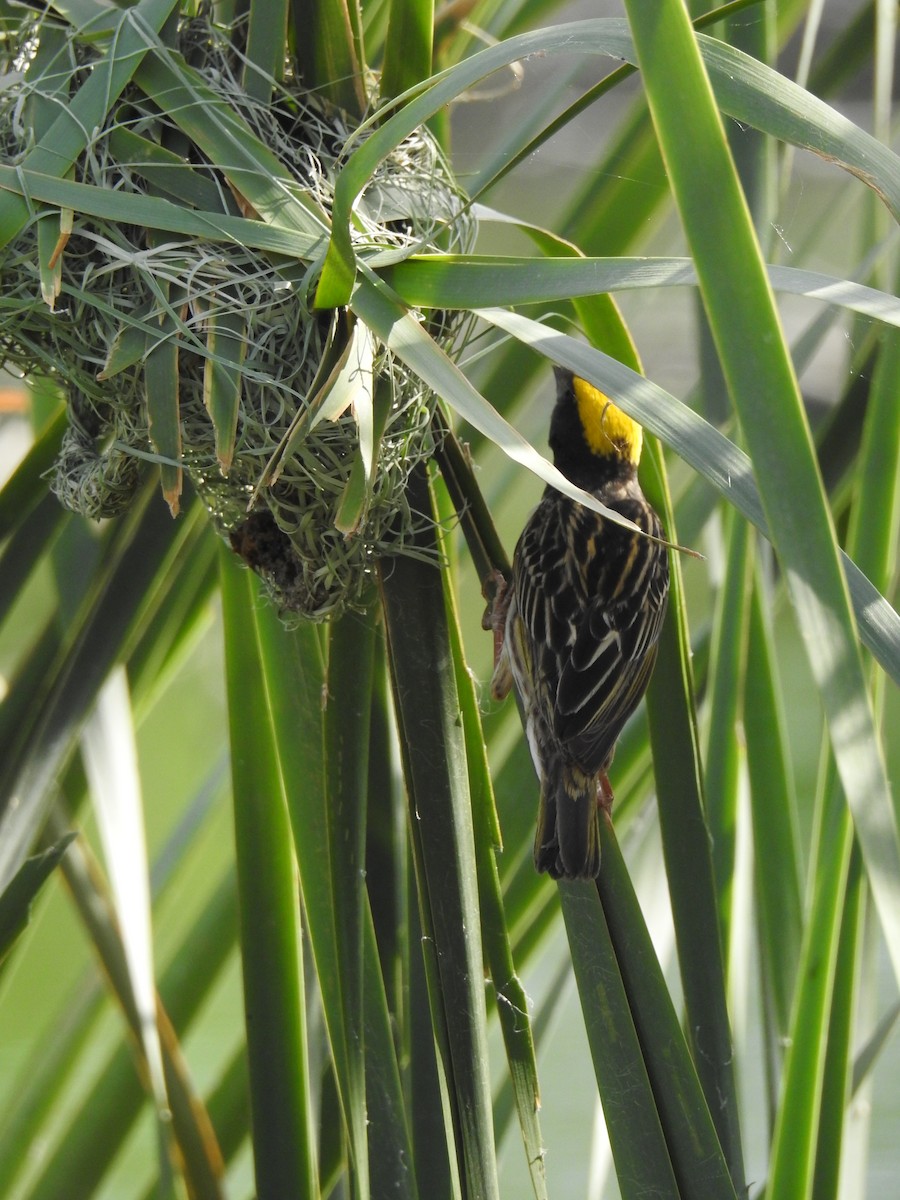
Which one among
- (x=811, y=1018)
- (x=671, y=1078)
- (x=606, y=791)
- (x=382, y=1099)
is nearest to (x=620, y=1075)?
(x=671, y=1078)

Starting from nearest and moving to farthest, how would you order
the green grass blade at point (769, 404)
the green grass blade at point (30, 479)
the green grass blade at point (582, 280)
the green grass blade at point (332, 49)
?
1. the green grass blade at point (769, 404)
2. the green grass blade at point (582, 280)
3. the green grass blade at point (332, 49)
4. the green grass blade at point (30, 479)

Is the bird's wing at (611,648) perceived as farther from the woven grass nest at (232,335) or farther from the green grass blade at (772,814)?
the woven grass nest at (232,335)

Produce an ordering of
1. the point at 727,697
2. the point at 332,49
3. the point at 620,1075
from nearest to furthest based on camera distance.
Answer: the point at 620,1075 → the point at 332,49 → the point at 727,697

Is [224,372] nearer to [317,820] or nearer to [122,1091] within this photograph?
[317,820]

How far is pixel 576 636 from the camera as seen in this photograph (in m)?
1.55

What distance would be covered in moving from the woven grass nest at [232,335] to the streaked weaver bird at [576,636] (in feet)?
0.90

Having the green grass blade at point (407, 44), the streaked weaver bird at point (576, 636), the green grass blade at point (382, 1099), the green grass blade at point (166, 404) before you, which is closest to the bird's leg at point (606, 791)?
the streaked weaver bird at point (576, 636)

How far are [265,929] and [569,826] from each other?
364 millimetres

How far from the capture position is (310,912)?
3.60ft

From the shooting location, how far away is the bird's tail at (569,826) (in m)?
1.05

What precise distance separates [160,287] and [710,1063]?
3.08ft

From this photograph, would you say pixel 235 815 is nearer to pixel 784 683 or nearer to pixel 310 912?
pixel 310 912

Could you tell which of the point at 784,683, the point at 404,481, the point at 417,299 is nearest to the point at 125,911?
the point at 404,481

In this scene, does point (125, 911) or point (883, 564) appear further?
point (125, 911)
